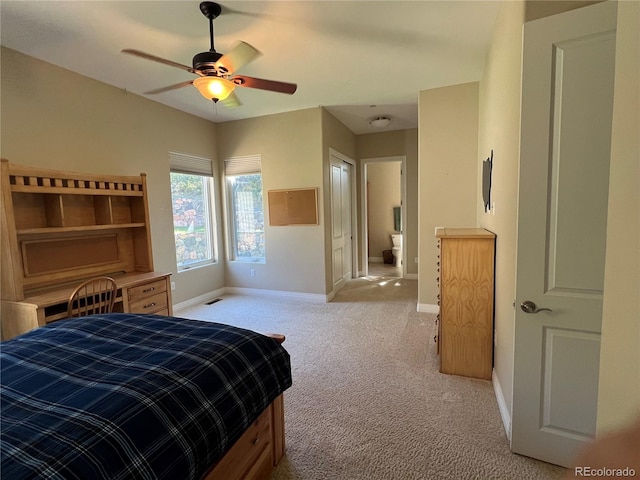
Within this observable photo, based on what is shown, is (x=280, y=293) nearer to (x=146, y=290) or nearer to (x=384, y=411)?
(x=146, y=290)

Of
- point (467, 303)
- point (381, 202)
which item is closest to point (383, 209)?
point (381, 202)

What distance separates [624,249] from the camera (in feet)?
2.07

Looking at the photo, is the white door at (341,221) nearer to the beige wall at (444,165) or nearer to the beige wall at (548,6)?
the beige wall at (444,165)

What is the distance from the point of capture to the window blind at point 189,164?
4270mm

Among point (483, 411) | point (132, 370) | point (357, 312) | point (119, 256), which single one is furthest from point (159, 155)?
point (483, 411)

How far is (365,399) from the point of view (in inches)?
87.9

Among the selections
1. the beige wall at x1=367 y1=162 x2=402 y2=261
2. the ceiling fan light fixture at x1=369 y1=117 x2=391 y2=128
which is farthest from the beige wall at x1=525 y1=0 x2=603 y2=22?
the beige wall at x1=367 y1=162 x2=402 y2=261

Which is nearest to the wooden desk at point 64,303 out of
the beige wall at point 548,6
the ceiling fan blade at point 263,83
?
the ceiling fan blade at point 263,83

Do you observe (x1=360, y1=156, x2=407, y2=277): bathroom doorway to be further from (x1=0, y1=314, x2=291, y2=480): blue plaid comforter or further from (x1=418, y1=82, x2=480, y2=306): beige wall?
(x1=0, y1=314, x2=291, y2=480): blue plaid comforter

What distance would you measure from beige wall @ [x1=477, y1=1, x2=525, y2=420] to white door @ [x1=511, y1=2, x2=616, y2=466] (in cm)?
17

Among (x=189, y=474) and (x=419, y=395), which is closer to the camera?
(x=189, y=474)

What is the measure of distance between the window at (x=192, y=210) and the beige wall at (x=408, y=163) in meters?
3.14

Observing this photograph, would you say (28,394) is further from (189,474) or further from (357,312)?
(357,312)

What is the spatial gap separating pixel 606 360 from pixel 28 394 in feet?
5.47
